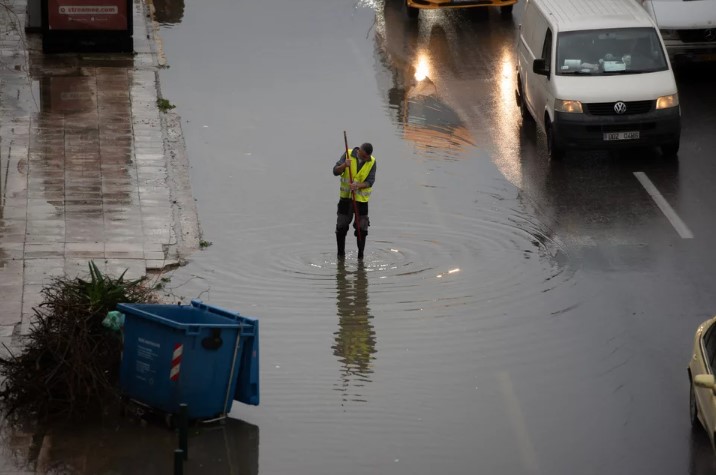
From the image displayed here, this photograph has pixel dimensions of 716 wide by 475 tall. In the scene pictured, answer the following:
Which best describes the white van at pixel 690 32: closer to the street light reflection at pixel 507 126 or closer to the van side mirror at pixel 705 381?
the street light reflection at pixel 507 126

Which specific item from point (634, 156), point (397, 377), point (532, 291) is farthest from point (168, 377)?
point (634, 156)

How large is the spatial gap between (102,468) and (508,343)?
4478 millimetres

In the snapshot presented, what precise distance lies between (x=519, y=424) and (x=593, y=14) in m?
10.0

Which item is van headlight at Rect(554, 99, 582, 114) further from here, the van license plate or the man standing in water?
the man standing in water

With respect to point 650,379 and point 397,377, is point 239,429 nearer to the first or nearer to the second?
point 397,377

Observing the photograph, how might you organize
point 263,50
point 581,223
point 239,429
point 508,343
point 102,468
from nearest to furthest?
point 102,468, point 239,429, point 508,343, point 581,223, point 263,50

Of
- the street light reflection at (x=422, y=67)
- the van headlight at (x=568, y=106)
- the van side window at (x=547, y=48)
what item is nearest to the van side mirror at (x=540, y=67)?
the van side window at (x=547, y=48)

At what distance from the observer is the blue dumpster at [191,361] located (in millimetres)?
11969

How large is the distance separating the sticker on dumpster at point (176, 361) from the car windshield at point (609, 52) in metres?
9.73

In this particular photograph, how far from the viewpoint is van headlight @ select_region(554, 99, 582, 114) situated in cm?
1959

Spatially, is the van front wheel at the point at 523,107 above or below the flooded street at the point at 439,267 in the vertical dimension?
above

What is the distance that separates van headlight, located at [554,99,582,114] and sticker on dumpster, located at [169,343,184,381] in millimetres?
9143

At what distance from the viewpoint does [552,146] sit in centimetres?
1997

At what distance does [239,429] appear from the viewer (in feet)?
40.5
